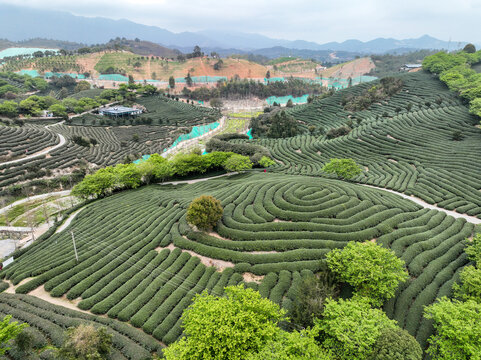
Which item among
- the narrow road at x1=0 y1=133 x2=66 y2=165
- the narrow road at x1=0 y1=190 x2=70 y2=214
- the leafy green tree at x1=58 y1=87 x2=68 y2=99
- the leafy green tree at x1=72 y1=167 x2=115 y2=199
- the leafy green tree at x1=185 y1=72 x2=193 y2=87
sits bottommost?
the narrow road at x1=0 y1=190 x2=70 y2=214

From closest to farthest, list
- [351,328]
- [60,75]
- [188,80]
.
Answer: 1. [351,328]
2. [60,75]
3. [188,80]

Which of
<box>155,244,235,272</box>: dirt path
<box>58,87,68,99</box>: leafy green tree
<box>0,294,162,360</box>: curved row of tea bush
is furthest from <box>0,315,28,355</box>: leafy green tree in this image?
<box>58,87,68,99</box>: leafy green tree

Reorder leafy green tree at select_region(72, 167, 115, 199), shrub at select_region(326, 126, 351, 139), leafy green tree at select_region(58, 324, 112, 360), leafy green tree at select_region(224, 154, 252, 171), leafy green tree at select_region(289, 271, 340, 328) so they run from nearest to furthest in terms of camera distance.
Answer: leafy green tree at select_region(58, 324, 112, 360), leafy green tree at select_region(289, 271, 340, 328), leafy green tree at select_region(72, 167, 115, 199), leafy green tree at select_region(224, 154, 252, 171), shrub at select_region(326, 126, 351, 139)

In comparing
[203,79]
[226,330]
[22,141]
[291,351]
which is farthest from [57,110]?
[291,351]

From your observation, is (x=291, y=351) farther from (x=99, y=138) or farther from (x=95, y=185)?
(x=99, y=138)

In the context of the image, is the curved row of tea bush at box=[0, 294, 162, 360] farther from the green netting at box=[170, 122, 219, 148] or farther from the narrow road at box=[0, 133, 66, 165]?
the green netting at box=[170, 122, 219, 148]

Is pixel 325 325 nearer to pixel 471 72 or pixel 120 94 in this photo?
pixel 471 72
